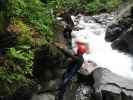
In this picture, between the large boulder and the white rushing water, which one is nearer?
the large boulder

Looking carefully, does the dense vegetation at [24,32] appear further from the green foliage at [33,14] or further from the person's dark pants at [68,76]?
the person's dark pants at [68,76]

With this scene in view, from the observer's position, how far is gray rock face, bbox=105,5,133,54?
1603cm

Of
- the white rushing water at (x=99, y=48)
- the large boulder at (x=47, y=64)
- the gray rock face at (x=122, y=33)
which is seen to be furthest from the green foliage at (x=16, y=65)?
the gray rock face at (x=122, y=33)

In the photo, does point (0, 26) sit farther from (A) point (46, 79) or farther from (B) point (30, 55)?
(A) point (46, 79)

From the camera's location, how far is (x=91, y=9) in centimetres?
2333

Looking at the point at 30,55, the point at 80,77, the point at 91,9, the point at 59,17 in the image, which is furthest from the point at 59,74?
the point at 91,9

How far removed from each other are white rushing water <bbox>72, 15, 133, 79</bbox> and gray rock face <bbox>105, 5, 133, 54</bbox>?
1.13ft

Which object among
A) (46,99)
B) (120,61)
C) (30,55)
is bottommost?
(120,61)

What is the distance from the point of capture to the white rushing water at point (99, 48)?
15.0m

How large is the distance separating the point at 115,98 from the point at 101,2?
15286mm

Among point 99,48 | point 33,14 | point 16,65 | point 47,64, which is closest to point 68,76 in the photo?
point 47,64

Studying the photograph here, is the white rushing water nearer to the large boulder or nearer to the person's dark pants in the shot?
the person's dark pants

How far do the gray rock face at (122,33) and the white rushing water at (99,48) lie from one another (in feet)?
1.13

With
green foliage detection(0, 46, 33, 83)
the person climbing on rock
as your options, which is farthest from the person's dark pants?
green foliage detection(0, 46, 33, 83)
